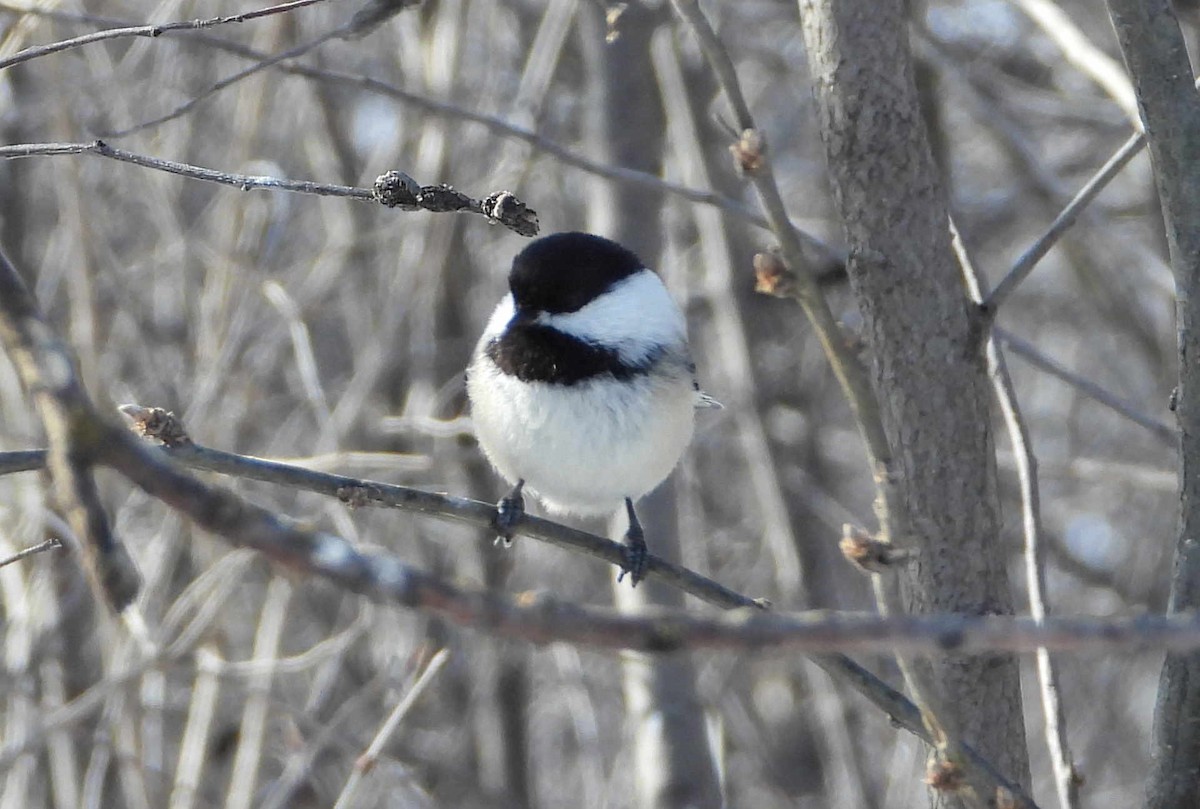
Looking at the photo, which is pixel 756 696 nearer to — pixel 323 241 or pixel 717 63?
pixel 323 241

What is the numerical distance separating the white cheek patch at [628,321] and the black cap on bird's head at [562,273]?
2cm

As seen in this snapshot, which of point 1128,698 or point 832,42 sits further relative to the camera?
point 1128,698

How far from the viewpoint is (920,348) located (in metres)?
1.86

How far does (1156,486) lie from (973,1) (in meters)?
2.45

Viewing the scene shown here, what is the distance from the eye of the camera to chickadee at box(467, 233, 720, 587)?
2660 millimetres

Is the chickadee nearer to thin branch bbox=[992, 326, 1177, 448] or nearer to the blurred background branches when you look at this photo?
thin branch bbox=[992, 326, 1177, 448]

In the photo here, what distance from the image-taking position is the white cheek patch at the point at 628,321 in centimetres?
271

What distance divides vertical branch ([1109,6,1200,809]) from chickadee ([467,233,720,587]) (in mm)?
1060

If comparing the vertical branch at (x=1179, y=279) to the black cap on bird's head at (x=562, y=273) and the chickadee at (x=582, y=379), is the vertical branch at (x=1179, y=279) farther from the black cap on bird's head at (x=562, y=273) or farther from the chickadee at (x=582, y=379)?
the black cap on bird's head at (x=562, y=273)

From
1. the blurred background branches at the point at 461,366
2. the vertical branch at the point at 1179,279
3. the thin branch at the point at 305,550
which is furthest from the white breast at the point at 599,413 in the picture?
the thin branch at the point at 305,550

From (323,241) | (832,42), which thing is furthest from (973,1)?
(832,42)

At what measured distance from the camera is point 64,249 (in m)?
4.46

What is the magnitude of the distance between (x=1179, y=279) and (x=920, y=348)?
0.34 m

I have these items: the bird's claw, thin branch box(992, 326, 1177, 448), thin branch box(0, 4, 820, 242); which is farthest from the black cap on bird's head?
thin branch box(992, 326, 1177, 448)
